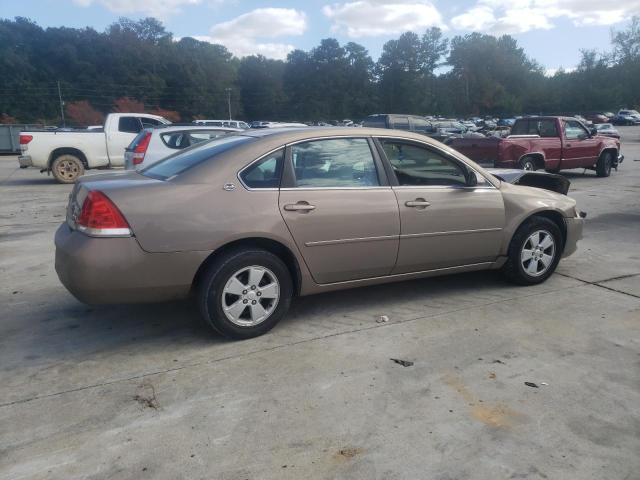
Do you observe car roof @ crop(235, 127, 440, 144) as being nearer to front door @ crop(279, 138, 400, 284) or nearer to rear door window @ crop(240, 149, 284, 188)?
front door @ crop(279, 138, 400, 284)

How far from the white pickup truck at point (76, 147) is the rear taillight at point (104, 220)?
38.1ft

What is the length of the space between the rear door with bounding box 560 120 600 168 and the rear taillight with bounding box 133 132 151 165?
1092 cm

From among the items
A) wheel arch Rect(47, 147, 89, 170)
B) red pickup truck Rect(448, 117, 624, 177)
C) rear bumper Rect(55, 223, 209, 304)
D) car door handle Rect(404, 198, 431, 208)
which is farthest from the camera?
wheel arch Rect(47, 147, 89, 170)

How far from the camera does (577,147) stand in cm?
1453

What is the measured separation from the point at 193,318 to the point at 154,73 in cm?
7901

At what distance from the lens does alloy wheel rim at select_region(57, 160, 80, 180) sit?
14.2 m

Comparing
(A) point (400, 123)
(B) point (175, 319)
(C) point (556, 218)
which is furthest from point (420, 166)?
(A) point (400, 123)

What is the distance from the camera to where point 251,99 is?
9138 cm

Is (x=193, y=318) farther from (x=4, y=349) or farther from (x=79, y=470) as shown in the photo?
(x=79, y=470)

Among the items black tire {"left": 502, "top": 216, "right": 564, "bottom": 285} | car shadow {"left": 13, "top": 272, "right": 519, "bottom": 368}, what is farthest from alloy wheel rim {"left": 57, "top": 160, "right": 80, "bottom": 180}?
black tire {"left": 502, "top": 216, "right": 564, "bottom": 285}

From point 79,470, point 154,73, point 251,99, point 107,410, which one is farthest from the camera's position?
point 251,99

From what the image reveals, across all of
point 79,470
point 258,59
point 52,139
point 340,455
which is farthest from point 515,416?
point 258,59

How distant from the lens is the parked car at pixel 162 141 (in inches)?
365

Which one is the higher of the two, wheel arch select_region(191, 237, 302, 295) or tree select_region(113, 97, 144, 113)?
tree select_region(113, 97, 144, 113)
